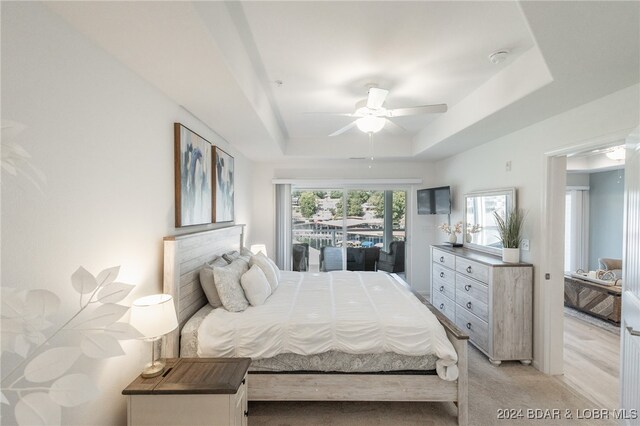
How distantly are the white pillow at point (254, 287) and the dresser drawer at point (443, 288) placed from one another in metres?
2.41

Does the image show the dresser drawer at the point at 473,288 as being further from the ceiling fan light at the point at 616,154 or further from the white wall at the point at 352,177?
the ceiling fan light at the point at 616,154

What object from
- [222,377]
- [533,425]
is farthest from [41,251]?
[533,425]

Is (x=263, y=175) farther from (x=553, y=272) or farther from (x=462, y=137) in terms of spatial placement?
(x=553, y=272)

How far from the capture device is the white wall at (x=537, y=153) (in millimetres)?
2209

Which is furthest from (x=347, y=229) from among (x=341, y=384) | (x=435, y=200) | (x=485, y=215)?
(x=341, y=384)

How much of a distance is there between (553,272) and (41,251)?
3764mm

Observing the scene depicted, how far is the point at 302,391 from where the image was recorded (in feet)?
7.24

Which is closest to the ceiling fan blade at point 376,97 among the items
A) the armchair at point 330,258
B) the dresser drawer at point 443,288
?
the dresser drawer at point 443,288

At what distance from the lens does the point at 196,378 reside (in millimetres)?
1775

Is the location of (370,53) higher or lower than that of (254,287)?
higher

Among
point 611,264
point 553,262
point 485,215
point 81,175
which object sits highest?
A: point 81,175

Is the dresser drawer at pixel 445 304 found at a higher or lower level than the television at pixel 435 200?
lower

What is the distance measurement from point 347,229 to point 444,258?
1.90 meters

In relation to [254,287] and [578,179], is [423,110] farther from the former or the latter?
[578,179]
